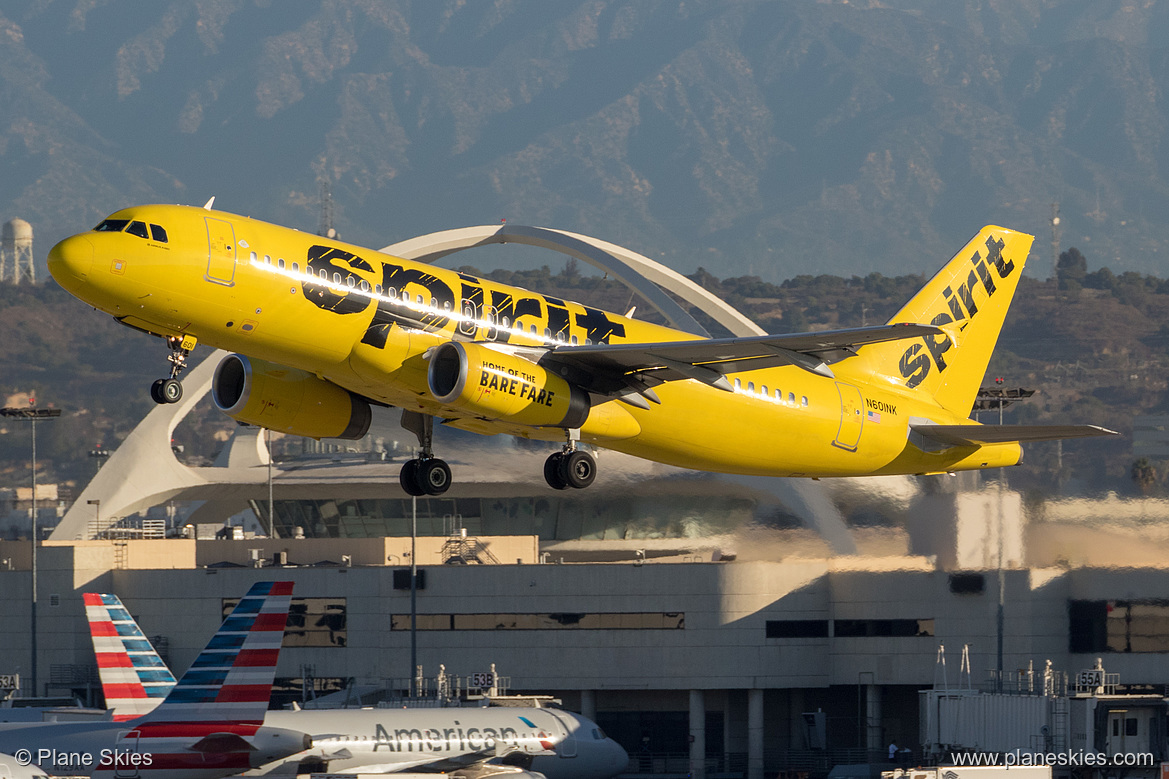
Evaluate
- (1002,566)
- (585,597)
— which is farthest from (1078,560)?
(585,597)

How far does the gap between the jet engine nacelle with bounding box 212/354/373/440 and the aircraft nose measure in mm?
6116

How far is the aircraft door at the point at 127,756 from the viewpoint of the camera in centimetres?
4219

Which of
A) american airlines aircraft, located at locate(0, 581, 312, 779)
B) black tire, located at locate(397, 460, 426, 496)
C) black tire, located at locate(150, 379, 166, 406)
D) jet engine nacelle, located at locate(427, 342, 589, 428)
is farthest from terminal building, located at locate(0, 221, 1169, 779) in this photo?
black tire, located at locate(150, 379, 166, 406)

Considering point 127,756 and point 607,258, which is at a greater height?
point 607,258

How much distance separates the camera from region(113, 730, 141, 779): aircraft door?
42188mm

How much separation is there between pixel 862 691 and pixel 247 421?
51685 mm

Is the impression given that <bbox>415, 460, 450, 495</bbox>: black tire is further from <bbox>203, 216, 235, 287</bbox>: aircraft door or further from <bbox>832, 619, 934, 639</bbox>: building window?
<bbox>832, 619, 934, 639</bbox>: building window

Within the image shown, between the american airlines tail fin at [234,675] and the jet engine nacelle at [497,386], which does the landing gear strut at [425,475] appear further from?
the american airlines tail fin at [234,675]

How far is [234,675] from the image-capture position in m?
43.8

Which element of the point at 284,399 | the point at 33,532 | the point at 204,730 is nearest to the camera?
the point at 284,399

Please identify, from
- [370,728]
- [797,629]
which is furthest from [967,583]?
[370,728]

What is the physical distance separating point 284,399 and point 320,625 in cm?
4950

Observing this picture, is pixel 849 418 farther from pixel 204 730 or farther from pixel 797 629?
pixel 797 629

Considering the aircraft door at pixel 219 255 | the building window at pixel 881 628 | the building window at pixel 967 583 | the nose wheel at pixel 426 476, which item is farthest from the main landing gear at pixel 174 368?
the building window at pixel 881 628
